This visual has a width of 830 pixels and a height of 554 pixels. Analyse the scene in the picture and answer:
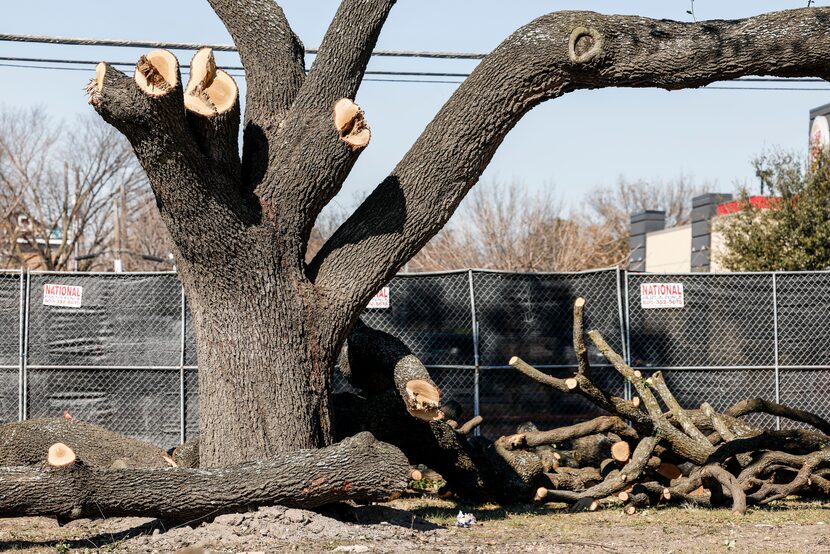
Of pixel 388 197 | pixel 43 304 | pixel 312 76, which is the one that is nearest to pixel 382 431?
pixel 388 197

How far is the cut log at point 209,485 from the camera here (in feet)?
21.4

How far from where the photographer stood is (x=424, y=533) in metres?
7.32

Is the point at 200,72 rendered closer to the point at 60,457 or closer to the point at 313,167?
the point at 313,167

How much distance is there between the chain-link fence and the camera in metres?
12.4

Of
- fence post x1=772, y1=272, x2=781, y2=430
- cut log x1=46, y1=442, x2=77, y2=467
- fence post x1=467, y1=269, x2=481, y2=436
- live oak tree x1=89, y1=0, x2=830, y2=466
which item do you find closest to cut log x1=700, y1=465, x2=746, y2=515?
live oak tree x1=89, y1=0, x2=830, y2=466

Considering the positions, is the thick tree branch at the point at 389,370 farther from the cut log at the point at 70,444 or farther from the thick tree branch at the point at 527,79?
the cut log at the point at 70,444

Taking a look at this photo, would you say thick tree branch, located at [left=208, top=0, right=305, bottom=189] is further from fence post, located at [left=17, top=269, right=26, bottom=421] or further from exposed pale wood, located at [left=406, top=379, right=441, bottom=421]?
fence post, located at [left=17, top=269, right=26, bottom=421]

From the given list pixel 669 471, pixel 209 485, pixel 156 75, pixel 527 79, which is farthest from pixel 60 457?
pixel 669 471

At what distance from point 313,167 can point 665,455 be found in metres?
4.35

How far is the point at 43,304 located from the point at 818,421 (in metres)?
8.95

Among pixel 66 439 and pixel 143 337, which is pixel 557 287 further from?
pixel 66 439

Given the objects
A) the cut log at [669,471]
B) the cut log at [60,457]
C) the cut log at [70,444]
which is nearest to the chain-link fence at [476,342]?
the cut log at [669,471]

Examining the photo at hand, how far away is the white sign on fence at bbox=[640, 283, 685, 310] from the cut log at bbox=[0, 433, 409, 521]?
20.8ft

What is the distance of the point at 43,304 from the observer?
41.5 feet
